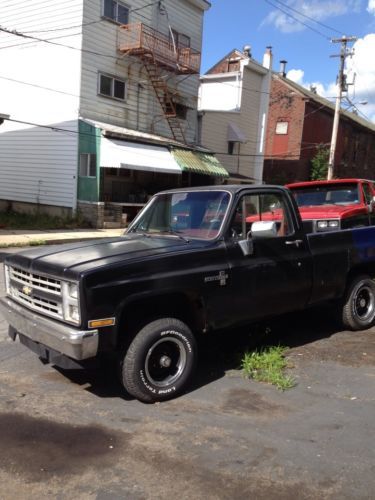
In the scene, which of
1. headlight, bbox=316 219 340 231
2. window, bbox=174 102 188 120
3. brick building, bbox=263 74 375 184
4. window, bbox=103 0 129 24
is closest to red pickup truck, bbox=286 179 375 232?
headlight, bbox=316 219 340 231

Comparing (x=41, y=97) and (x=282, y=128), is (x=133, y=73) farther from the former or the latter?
(x=282, y=128)

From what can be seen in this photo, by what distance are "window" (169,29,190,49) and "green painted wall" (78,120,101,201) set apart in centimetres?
743

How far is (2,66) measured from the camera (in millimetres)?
23406

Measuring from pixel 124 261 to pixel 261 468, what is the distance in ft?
5.96

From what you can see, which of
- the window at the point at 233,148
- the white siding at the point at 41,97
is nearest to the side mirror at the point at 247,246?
the white siding at the point at 41,97

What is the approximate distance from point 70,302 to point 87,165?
18.5 m

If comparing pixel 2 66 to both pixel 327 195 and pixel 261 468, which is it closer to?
pixel 327 195

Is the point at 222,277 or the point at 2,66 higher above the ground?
the point at 2,66

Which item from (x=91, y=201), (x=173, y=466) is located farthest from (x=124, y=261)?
(x=91, y=201)

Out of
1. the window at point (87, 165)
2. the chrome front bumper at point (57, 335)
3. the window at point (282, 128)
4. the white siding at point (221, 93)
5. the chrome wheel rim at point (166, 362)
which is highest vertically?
the white siding at point (221, 93)

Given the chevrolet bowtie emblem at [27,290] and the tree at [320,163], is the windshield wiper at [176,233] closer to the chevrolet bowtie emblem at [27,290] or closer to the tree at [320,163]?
the chevrolet bowtie emblem at [27,290]

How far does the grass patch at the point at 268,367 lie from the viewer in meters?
4.66

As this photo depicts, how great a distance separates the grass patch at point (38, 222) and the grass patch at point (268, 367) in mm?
15846

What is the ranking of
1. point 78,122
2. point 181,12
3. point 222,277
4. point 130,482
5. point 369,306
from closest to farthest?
1. point 130,482
2. point 222,277
3. point 369,306
4. point 78,122
5. point 181,12
